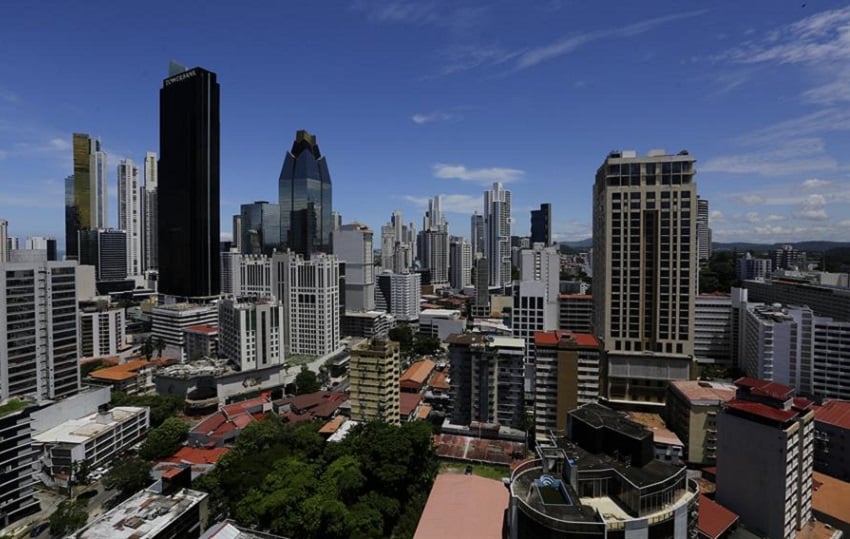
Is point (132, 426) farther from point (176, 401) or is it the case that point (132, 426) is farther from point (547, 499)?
point (547, 499)

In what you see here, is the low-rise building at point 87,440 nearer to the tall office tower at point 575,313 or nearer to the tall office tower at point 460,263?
the tall office tower at point 575,313

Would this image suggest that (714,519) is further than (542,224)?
No

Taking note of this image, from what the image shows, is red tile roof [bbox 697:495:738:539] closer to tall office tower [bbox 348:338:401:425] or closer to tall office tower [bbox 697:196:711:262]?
tall office tower [bbox 348:338:401:425]

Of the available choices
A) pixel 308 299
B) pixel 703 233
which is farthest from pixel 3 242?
pixel 703 233

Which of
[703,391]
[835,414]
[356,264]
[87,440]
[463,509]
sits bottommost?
[463,509]

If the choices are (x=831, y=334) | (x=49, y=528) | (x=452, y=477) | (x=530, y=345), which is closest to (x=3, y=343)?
(x=49, y=528)

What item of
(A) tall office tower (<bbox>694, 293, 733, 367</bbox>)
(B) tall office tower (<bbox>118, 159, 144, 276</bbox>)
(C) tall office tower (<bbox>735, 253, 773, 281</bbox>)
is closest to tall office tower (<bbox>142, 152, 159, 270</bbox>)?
(B) tall office tower (<bbox>118, 159, 144, 276</bbox>)

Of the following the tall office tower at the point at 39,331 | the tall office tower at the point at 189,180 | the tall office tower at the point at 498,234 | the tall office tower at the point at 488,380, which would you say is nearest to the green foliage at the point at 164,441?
the tall office tower at the point at 39,331

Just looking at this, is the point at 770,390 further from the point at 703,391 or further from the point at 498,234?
the point at 498,234
